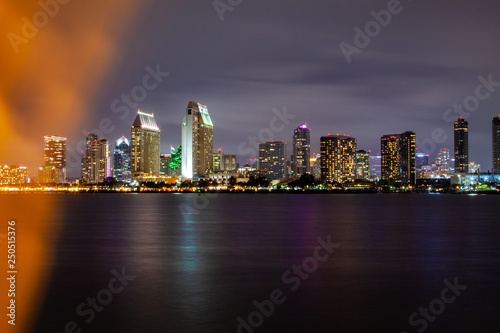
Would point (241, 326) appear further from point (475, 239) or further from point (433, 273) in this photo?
point (475, 239)

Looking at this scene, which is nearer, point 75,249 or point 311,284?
point 311,284

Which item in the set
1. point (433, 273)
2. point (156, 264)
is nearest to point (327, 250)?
point (433, 273)

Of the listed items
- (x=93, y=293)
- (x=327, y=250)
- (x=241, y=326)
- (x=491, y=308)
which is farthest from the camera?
(x=327, y=250)

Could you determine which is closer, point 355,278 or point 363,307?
point 363,307

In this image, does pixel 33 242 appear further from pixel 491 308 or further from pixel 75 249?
pixel 491 308

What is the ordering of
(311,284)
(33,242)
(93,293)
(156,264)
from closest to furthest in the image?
(93,293), (311,284), (156,264), (33,242)

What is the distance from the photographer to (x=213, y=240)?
4662 cm

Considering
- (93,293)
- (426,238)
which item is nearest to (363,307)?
(93,293)

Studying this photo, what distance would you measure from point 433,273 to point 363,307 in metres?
9.92

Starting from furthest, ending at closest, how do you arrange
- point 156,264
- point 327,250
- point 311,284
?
point 327,250, point 156,264, point 311,284

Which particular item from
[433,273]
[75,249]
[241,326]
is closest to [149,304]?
[241,326]

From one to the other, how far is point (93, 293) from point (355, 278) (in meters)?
13.1

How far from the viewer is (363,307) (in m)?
21.4

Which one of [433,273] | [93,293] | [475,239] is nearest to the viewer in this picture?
[93,293]
